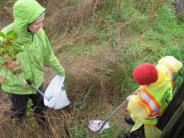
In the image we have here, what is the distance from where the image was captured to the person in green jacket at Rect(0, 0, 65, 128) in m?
2.79

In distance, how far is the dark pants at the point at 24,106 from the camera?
10.5 feet

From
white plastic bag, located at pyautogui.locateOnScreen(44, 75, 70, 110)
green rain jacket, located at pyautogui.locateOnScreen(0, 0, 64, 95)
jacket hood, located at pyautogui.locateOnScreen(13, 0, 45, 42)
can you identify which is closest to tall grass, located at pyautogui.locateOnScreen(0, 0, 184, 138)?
white plastic bag, located at pyautogui.locateOnScreen(44, 75, 70, 110)

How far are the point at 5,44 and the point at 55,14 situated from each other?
9.33 ft

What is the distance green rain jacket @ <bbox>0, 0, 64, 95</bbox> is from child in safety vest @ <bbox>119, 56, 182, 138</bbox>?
31.1 inches

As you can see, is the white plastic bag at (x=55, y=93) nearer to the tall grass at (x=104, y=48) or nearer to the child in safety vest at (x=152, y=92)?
the tall grass at (x=104, y=48)

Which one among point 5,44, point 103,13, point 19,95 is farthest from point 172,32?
point 5,44

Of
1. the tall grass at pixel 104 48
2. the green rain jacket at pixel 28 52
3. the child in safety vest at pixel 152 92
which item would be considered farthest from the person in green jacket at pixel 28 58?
the child in safety vest at pixel 152 92

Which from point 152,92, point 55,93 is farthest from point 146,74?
point 55,93

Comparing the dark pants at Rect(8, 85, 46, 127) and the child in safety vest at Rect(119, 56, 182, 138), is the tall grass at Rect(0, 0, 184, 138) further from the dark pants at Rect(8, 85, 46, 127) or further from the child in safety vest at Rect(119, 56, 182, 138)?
the child in safety vest at Rect(119, 56, 182, 138)

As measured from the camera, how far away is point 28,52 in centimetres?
295

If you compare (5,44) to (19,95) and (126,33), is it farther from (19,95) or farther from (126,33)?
(126,33)

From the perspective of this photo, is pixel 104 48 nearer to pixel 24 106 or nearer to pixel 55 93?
pixel 55 93

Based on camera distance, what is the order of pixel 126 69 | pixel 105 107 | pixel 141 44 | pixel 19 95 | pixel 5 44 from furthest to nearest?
pixel 141 44 < pixel 126 69 < pixel 105 107 < pixel 19 95 < pixel 5 44

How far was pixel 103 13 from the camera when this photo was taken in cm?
485
